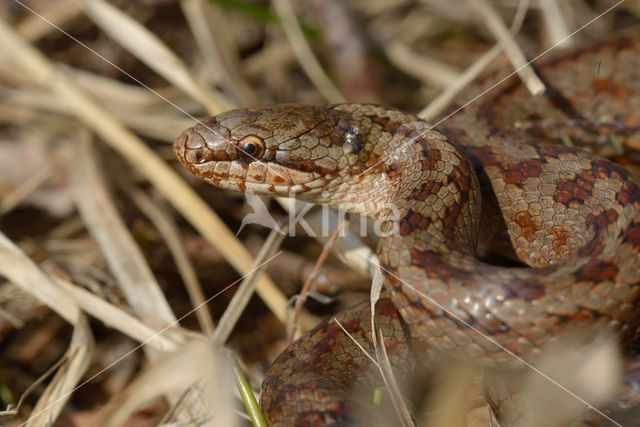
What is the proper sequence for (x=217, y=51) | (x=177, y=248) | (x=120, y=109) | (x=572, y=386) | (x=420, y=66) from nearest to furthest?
(x=572, y=386) → (x=177, y=248) → (x=120, y=109) → (x=217, y=51) → (x=420, y=66)

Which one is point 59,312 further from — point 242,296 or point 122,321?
point 242,296

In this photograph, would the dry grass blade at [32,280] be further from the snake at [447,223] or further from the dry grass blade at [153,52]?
the dry grass blade at [153,52]

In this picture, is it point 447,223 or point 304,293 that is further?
point 304,293

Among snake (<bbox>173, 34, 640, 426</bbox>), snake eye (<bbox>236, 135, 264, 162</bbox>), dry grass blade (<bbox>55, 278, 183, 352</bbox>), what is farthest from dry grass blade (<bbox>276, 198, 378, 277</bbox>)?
dry grass blade (<bbox>55, 278, 183, 352</bbox>)

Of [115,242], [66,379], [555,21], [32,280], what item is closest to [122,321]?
[66,379]

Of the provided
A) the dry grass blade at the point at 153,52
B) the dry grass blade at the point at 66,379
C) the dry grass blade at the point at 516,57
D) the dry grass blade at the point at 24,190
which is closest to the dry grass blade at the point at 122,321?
the dry grass blade at the point at 66,379

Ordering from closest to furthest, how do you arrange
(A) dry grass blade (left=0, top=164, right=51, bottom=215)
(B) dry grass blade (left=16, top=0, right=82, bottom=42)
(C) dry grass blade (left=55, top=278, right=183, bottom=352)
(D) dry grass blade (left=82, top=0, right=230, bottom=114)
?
(C) dry grass blade (left=55, top=278, right=183, bottom=352) < (D) dry grass blade (left=82, top=0, right=230, bottom=114) < (A) dry grass blade (left=0, top=164, right=51, bottom=215) < (B) dry grass blade (left=16, top=0, right=82, bottom=42)

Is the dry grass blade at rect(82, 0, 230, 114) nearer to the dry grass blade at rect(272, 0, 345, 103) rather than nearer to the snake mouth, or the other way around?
the dry grass blade at rect(272, 0, 345, 103)
